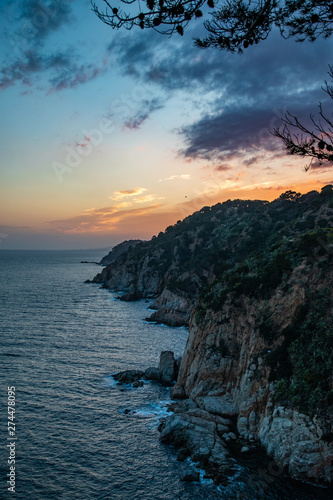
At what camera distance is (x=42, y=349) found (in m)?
55.1

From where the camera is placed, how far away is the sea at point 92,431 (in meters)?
23.0

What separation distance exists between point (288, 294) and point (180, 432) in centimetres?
1719

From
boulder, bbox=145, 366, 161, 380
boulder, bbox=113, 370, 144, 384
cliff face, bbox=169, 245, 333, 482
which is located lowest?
boulder, bbox=113, 370, 144, 384

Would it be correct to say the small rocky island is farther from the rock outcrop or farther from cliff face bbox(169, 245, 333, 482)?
the rock outcrop

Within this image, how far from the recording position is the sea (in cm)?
2298

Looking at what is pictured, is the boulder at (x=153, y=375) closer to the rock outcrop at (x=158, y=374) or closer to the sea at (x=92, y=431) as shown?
the rock outcrop at (x=158, y=374)

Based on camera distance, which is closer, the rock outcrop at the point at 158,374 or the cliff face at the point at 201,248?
the rock outcrop at the point at 158,374

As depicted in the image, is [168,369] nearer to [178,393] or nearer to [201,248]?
[178,393]

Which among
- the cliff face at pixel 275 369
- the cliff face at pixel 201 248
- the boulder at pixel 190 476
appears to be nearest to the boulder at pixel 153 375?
the cliff face at pixel 275 369

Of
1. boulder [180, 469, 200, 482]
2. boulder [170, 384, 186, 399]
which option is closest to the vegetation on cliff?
boulder [170, 384, 186, 399]

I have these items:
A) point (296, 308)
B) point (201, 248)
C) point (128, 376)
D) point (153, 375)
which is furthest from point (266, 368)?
point (201, 248)

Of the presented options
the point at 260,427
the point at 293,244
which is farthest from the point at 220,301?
the point at 260,427

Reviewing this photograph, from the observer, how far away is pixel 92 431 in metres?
31.1

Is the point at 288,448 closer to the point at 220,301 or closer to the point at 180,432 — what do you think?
the point at 180,432
